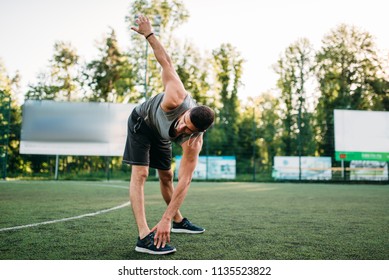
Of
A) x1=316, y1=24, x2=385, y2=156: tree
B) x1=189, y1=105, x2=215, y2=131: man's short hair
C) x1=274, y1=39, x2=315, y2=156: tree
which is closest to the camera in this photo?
x1=189, y1=105, x2=215, y2=131: man's short hair

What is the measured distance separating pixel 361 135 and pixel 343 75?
278 inches

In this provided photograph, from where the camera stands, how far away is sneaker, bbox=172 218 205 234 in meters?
3.03

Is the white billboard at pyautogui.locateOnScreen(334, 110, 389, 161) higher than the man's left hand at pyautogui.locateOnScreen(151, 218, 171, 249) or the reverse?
higher

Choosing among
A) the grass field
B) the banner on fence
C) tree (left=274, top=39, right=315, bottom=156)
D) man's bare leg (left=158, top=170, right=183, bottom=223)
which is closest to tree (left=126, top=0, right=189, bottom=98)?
tree (left=274, top=39, right=315, bottom=156)

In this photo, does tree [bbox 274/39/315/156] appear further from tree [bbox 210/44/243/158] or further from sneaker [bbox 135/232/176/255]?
sneaker [bbox 135/232/176/255]

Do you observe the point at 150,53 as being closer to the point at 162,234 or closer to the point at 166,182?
the point at 166,182

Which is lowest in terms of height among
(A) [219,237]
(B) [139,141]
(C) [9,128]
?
(A) [219,237]

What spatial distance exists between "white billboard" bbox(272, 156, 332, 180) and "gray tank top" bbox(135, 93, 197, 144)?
15.3 metres

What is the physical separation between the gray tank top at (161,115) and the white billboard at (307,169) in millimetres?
15348

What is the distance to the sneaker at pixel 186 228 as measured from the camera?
303 centimetres

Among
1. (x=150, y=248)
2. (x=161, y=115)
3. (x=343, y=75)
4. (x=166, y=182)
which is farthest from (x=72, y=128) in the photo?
(x=343, y=75)

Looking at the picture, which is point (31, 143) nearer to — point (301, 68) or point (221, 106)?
point (221, 106)

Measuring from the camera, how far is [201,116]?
2.08 metres
